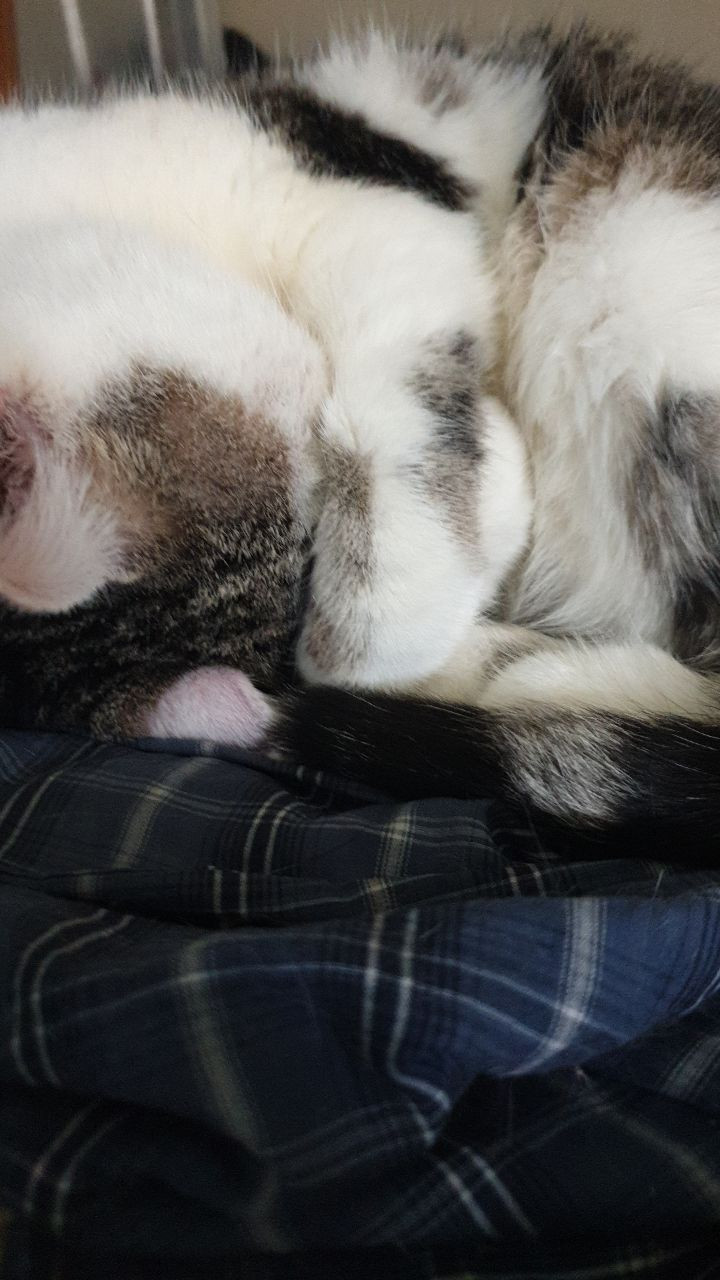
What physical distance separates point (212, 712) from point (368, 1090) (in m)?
0.40

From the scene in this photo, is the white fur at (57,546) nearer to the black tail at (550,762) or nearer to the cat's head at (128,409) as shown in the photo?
the cat's head at (128,409)

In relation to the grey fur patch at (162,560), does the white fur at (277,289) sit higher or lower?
higher

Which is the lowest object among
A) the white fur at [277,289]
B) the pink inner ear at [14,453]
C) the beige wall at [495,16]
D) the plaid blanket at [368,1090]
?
the plaid blanket at [368,1090]

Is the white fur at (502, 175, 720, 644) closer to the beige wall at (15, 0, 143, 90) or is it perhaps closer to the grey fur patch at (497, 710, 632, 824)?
the grey fur patch at (497, 710, 632, 824)

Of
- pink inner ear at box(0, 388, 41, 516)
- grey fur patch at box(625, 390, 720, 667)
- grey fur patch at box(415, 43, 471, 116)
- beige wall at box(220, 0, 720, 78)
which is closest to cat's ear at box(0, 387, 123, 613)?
pink inner ear at box(0, 388, 41, 516)

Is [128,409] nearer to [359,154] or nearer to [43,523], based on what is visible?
[43,523]

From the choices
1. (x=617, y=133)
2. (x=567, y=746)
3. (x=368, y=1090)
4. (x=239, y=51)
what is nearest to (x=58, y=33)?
(x=239, y=51)

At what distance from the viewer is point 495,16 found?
1.57m

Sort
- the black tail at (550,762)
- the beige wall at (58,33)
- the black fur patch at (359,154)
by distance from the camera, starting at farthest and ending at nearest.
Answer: the beige wall at (58,33), the black fur patch at (359,154), the black tail at (550,762)

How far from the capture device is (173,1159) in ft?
1.39

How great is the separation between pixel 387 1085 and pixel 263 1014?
74 mm

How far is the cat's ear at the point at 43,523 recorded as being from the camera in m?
0.67

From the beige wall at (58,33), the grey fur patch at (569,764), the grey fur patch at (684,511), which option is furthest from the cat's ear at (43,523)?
the beige wall at (58,33)

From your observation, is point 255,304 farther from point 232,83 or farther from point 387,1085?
point 387,1085
